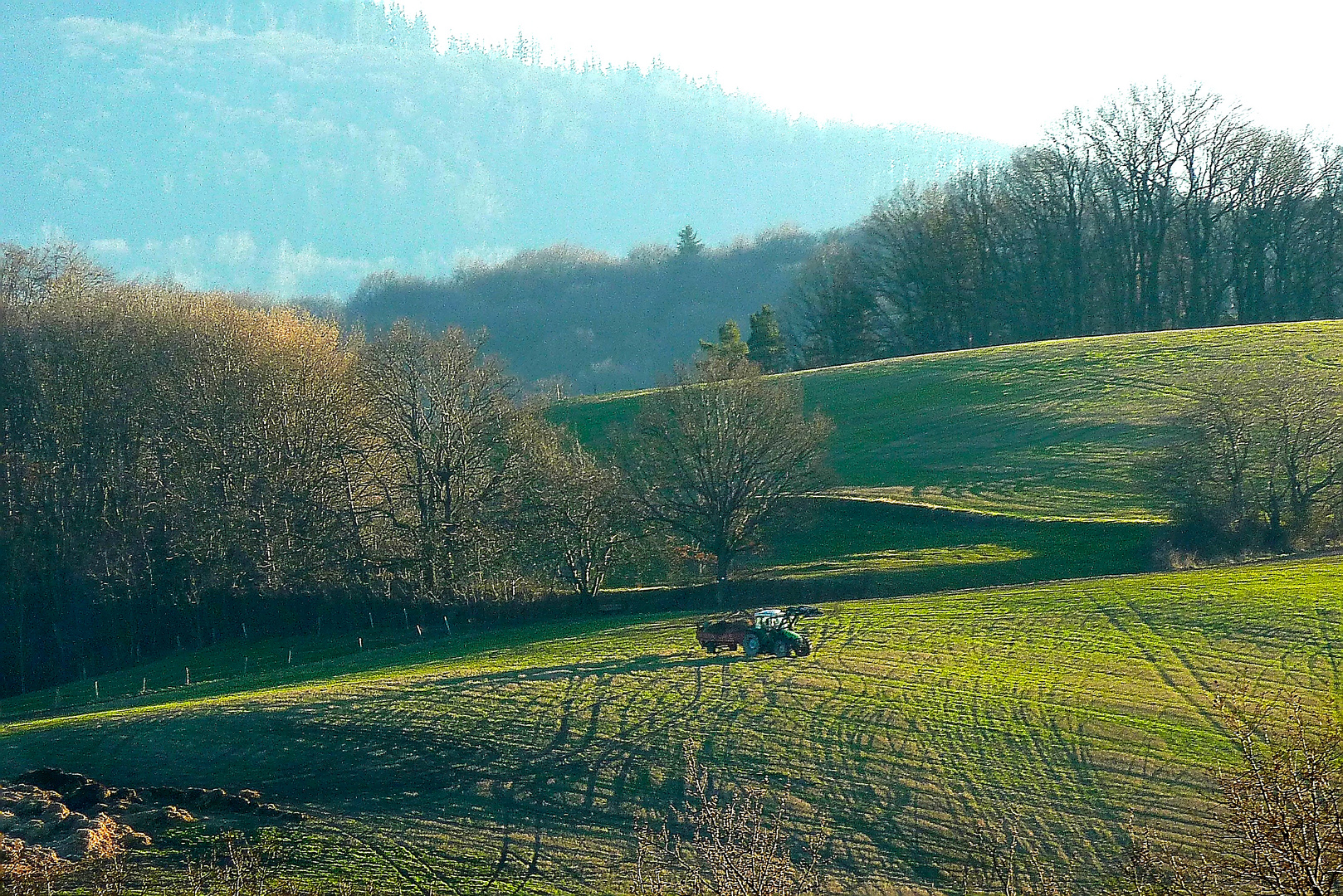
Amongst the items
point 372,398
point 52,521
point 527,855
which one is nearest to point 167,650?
point 52,521

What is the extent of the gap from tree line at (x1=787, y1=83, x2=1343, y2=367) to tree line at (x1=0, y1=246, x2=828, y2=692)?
47840mm

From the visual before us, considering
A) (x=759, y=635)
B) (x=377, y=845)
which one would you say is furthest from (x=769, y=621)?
(x=377, y=845)

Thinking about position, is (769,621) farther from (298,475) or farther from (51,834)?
(298,475)

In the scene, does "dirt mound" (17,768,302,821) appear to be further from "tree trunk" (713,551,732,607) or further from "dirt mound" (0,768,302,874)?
"tree trunk" (713,551,732,607)

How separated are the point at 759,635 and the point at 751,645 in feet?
1.25

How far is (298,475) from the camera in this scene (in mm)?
60438

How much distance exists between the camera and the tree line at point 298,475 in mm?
55000

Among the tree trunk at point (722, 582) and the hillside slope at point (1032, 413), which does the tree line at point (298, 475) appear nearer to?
the tree trunk at point (722, 582)

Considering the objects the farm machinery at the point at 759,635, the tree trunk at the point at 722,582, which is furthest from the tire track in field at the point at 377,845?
the tree trunk at the point at 722,582

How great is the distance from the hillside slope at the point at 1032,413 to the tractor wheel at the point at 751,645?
76.5 ft

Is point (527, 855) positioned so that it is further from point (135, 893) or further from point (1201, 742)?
point (1201, 742)

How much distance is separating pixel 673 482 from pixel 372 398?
16.6m

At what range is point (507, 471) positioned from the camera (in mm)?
58625

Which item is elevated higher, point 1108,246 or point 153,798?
point 1108,246
